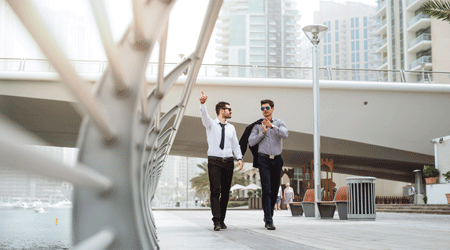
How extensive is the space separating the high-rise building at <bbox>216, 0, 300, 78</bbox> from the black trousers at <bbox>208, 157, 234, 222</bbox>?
111 metres

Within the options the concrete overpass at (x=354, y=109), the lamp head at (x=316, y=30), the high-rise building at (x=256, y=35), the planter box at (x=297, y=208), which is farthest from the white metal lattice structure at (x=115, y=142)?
the high-rise building at (x=256, y=35)

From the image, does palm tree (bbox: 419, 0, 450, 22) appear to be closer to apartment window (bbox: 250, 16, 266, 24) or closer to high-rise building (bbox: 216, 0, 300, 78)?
high-rise building (bbox: 216, 0, 300, 78)

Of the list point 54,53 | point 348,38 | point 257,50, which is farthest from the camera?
point 348,38

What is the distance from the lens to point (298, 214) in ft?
43.3

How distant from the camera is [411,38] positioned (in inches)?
→ 2056

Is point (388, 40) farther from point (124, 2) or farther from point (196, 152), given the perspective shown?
point (124, 2)

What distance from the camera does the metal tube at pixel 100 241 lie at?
100cm

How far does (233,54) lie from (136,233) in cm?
11992

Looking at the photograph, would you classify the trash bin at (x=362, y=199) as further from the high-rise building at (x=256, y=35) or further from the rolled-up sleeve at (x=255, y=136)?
the high-rise building at (x=256, y=35)

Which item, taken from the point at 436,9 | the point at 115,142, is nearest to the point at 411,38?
the point at 436,9

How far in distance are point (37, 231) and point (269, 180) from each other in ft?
67.0

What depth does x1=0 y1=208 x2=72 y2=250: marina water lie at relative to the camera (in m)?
1.14

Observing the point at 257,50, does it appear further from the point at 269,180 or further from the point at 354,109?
the point at 269,180

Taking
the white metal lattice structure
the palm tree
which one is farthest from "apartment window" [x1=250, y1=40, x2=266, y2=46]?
the white metal lattice structure
